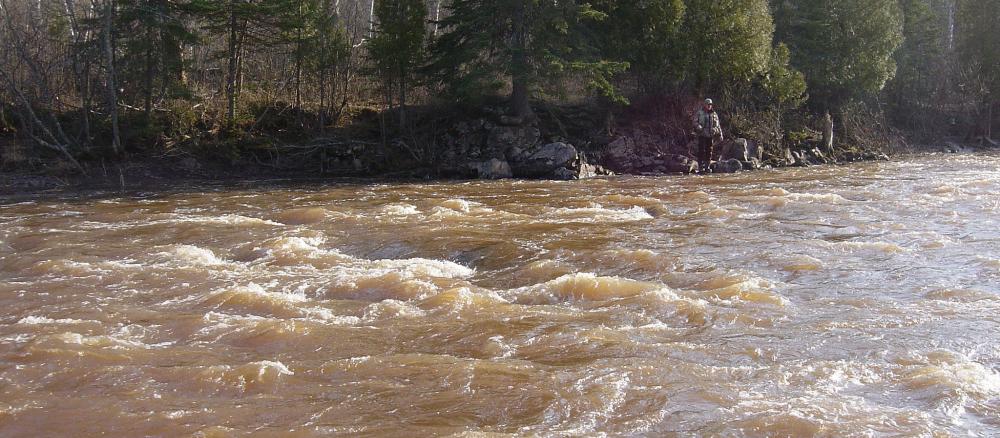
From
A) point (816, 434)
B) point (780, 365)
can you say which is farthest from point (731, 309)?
point (816, 434)

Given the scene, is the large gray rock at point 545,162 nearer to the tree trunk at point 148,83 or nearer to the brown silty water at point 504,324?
the brown silty water at point 504,324

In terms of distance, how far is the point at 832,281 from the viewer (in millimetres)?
8344

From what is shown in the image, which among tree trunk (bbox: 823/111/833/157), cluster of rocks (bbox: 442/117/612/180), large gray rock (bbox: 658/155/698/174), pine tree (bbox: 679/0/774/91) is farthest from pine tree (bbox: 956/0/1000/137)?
cluster of rocks (bbox: 442/117/612/180)

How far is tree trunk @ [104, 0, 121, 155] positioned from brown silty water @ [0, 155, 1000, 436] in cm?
645

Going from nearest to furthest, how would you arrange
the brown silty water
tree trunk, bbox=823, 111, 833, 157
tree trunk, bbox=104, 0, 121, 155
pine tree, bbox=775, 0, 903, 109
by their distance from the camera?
the brown silty water → tree trunk, bbox=104, 0, 121, 155 → tree trunk, bbox=823, 111, 833, 157 → pine tree, bbox=775, 0, 903, 109

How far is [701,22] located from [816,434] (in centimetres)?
1978

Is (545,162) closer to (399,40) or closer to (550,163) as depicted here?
(550,163)

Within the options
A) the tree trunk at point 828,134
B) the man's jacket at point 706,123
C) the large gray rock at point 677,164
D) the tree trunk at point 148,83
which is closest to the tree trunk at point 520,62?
the large gray rock at point 677,164

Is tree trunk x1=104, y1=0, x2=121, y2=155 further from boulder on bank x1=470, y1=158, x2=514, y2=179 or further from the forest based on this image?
boulder on bank x1=470, y1=158, x2=514, y2=179

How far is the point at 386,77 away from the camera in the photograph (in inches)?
879

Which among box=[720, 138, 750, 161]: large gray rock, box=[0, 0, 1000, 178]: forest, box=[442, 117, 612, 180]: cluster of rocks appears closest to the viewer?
box=[0, 0, 1000, 178]: forest

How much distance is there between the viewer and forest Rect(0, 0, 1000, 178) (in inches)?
764

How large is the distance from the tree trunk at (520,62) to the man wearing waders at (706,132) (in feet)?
14.8

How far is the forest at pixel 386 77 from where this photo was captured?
63.7 feet
